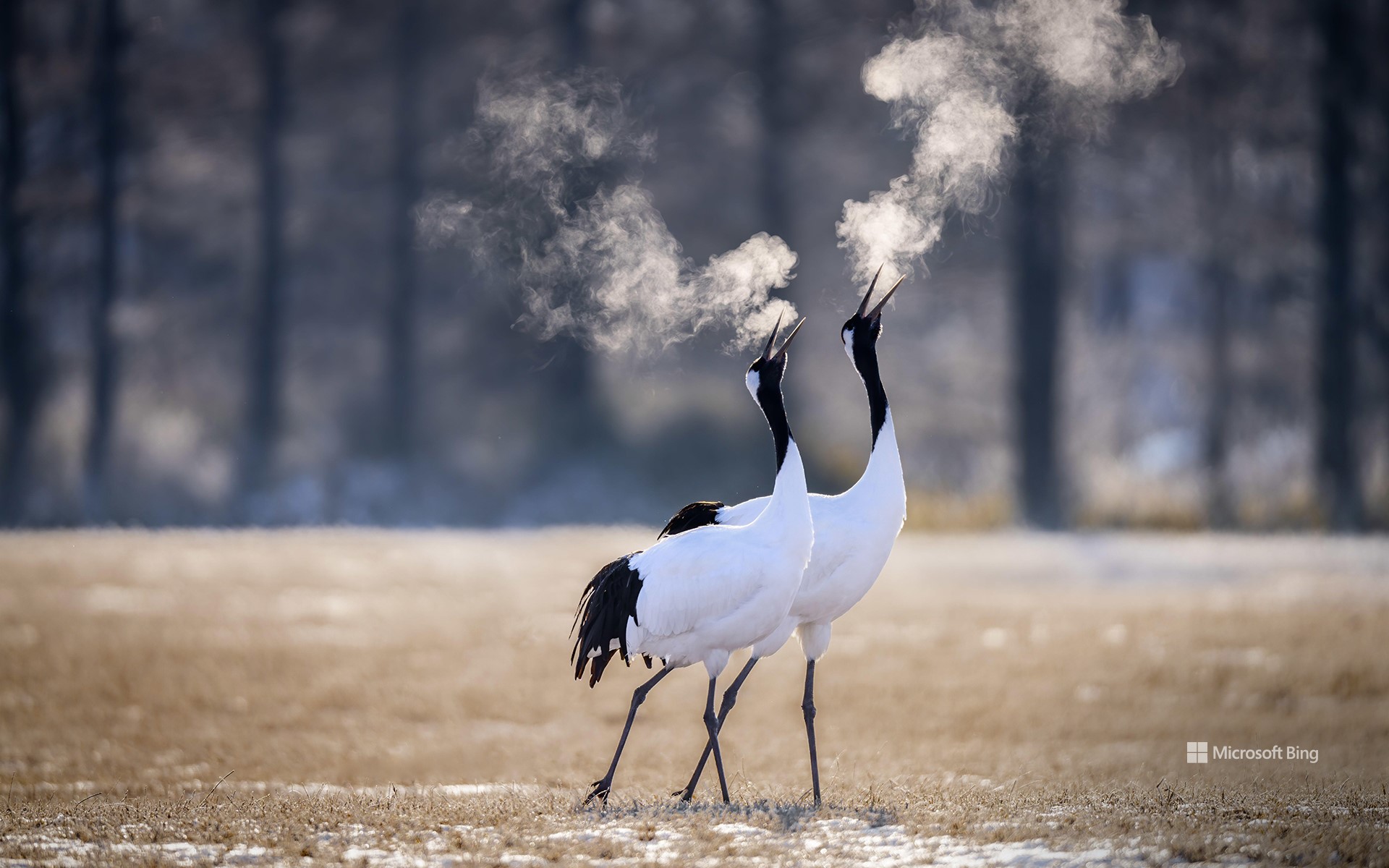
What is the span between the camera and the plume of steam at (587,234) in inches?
362

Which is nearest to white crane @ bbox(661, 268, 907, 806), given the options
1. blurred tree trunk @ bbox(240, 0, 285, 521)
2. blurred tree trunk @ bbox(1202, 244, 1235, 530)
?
blurred tree trunk @ bbox(1202, 244, 1235, 530)

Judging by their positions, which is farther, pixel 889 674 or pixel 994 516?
pixel 994 516

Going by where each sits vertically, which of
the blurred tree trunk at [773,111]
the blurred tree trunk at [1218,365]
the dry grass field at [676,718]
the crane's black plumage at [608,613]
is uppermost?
the blurred tree trunk at [773,111]

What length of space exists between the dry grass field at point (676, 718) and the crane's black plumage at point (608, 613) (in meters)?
0.71

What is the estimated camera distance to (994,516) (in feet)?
67.8

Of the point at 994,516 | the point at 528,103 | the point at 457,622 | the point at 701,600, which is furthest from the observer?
the point at 994,516

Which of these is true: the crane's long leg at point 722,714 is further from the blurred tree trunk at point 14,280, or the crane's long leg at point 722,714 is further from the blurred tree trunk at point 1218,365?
the blurred tree trunk at point 14,280

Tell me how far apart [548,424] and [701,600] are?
18518mm

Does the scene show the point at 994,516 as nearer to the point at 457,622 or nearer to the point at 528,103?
A: the point at 528,103

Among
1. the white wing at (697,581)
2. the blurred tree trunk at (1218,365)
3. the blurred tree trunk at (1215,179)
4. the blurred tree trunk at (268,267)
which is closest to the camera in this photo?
the white wing at (697,581)

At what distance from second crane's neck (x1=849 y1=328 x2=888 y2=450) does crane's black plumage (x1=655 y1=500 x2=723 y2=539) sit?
93 cm

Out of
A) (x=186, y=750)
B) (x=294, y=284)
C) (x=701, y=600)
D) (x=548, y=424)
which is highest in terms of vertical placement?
(x=294, y=284)

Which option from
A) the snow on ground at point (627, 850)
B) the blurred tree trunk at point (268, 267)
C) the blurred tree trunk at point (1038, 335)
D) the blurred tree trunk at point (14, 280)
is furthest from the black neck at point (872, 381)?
the blurred tree trunk at point (14, 280)

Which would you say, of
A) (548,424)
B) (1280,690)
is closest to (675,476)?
(548,424)
